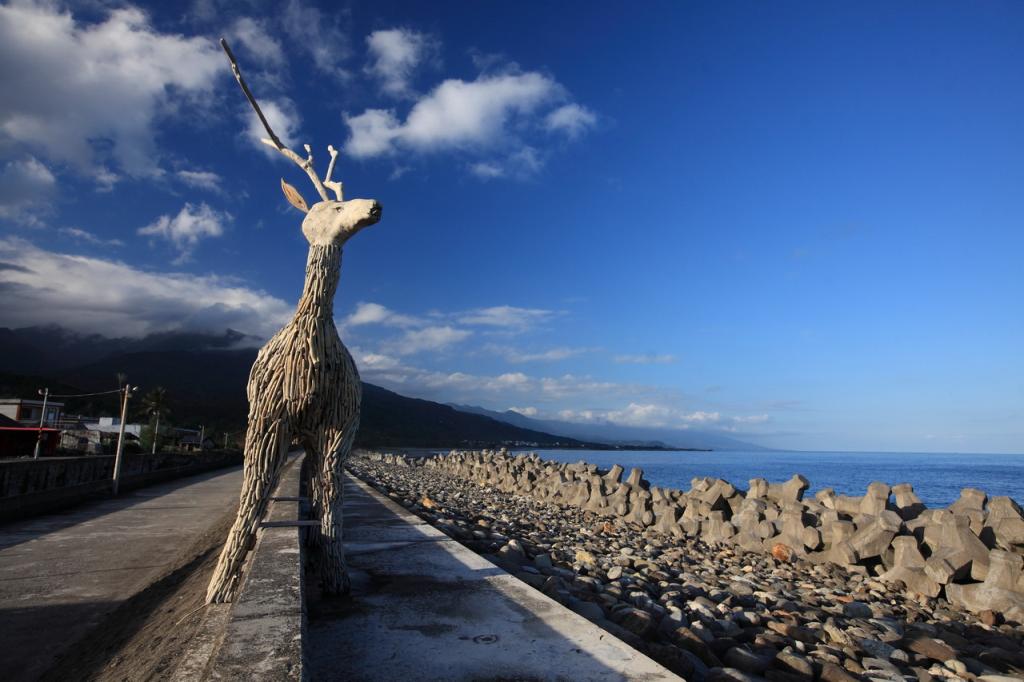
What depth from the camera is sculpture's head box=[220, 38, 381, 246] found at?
3.94 meters

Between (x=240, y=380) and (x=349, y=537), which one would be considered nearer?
(x=349, y=537)

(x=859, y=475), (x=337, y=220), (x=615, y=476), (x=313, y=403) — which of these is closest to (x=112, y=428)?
(x=615, y=476)

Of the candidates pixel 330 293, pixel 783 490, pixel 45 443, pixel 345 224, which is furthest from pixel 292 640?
pixel 45 443

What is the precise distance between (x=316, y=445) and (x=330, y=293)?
1.15 meters

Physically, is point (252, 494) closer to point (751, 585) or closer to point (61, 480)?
point (751, 585)

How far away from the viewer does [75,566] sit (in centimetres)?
666

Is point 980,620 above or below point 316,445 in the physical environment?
below

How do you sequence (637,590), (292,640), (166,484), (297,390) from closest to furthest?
(292,640)
(297,390)
(637,590)
(166,484)

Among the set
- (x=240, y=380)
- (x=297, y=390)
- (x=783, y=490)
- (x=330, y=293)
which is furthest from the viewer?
(x=240, y=380)

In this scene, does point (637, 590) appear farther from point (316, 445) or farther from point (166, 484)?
point (166, 484)

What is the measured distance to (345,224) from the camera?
157 inches

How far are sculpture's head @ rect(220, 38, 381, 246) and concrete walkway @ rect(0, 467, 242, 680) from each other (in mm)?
3638

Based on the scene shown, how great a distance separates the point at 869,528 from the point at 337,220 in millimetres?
8179

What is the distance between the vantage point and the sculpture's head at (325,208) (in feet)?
12.9
